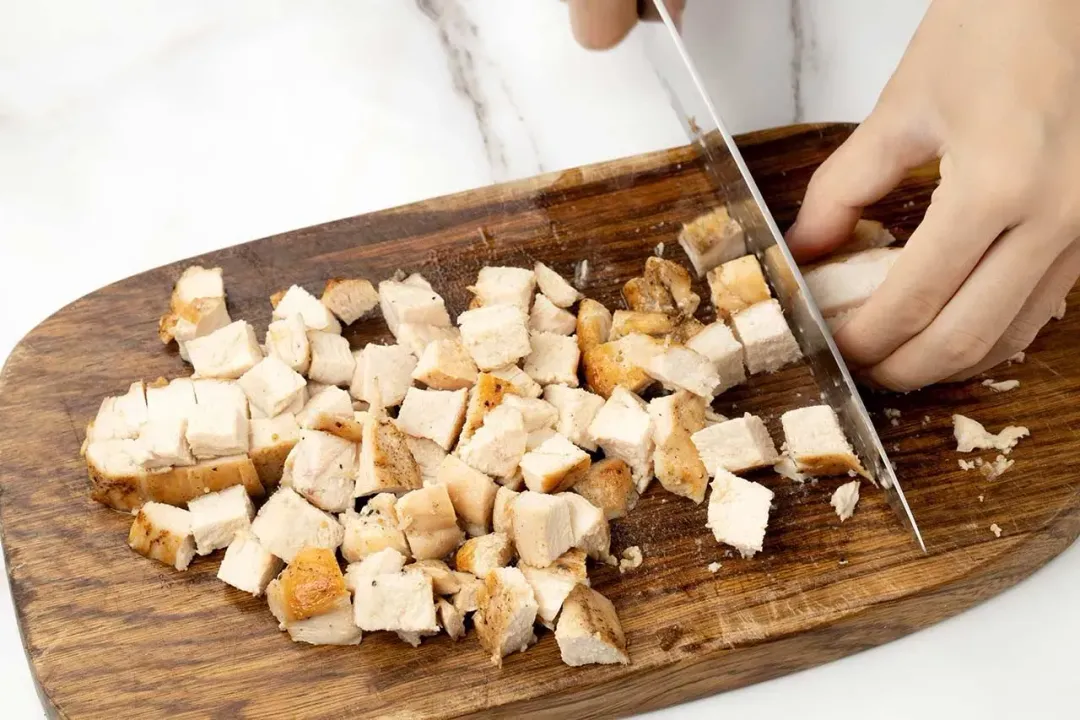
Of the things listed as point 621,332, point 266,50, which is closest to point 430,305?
point 621,332

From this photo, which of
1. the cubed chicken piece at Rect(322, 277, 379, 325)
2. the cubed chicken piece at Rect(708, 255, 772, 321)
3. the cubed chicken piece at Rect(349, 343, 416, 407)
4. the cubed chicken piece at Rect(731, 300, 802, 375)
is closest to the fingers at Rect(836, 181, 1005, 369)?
the cubed chicken piece at Rect(731, 300, 802, 375)

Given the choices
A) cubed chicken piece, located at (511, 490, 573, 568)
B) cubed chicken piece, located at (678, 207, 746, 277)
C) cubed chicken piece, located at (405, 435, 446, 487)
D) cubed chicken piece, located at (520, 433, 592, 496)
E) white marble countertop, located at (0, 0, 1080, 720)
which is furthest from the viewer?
white marble countertop, located at (0, 0, 1080, 720)

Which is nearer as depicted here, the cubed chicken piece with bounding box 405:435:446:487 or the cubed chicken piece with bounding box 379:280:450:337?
the cubed chicken piece with bounding box 405:435:446:487

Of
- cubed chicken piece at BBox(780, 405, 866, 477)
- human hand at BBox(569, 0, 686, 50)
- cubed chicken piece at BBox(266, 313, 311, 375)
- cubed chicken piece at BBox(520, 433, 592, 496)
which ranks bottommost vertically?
cubed chicken piece at BBox(780, 405, 866, 477)

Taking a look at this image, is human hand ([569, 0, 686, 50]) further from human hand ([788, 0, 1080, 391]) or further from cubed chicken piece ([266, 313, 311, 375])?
cubed chicken piece ([266, 313, 311, 375])

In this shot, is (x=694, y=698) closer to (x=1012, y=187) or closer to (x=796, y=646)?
(x=796, y=646)

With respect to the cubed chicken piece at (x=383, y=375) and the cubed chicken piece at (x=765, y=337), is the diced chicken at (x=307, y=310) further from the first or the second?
the cubed chicken piece at (x=765, y=337)
